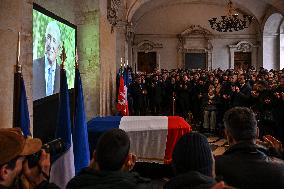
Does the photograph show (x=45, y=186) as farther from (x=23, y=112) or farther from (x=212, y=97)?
(x=212, y=97)

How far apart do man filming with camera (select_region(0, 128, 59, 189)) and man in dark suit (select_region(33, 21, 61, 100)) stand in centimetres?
317

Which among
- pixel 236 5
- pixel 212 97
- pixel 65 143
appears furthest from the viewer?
pixel 236 5

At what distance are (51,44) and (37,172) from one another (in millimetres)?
3828

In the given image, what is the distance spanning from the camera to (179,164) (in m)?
1.90

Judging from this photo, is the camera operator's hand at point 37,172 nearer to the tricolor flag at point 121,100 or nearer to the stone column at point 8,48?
the stone column at point 8,48

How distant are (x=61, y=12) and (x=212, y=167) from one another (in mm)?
6535

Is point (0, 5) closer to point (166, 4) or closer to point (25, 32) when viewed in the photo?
point (25, 32)

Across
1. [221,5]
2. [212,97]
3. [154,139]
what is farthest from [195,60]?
[154,139]

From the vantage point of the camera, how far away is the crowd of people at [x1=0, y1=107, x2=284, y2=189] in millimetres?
1896

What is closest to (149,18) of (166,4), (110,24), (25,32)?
(166,4)

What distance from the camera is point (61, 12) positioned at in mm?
7891

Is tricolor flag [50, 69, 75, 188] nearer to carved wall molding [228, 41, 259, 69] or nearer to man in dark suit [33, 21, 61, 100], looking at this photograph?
man in dark suit [33, 21, 61, 100]

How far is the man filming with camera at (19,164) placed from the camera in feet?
6.29

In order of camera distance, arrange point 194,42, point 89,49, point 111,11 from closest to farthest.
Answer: point 89,49 < point 111,11 < point 194,42
